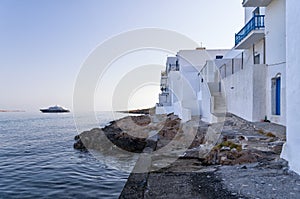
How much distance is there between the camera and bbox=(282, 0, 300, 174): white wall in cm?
468

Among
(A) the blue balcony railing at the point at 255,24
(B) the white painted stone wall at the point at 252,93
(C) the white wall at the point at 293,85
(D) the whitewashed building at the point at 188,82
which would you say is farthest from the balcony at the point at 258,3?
(C) the white wall at the point at 293,85

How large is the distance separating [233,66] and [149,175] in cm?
1537

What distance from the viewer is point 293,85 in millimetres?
4875

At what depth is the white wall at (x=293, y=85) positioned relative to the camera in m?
4.68

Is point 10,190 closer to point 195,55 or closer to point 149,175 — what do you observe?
point 149,175

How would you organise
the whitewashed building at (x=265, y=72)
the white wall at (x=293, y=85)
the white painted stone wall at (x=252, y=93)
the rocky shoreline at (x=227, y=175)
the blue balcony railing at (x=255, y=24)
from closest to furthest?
the rocky shoreline at (x=227, y=175) → the white wall at (x=293, y=85) → the whitewashed building at (x=265, y=72) → the white painted stone wall at (x=252, y=93) → the blue balcony railing at (x=255, y=24)

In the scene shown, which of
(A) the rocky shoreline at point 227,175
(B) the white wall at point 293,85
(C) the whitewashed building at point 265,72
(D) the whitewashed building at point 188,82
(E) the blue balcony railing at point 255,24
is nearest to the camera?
(A) the rocky shoreline at point 227,175

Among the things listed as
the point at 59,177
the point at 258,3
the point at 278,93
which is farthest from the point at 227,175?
the point at 258,3

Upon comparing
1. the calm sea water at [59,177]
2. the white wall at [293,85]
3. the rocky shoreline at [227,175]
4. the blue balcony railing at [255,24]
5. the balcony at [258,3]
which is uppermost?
the balcony at [258,3]

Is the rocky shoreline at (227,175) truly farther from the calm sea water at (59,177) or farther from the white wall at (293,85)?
the calm sea water at (59,177)

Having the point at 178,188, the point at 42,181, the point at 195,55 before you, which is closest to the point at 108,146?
the point at 42,181

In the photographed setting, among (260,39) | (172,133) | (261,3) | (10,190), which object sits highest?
(261,3)

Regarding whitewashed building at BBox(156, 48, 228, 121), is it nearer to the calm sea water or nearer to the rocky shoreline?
the calm sea water

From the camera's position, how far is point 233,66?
63.1 ft
